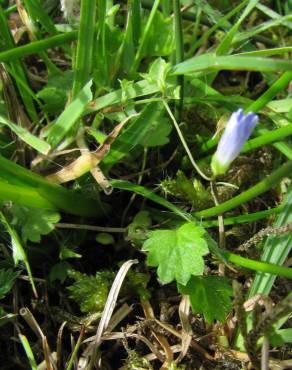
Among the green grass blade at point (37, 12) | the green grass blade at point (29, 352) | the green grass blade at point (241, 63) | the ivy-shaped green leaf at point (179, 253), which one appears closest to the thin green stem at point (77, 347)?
the green grass blade at point (29, 352)

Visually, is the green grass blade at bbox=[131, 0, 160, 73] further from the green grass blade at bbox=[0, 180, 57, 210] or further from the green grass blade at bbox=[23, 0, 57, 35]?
the green grass blade at bbox=[0, 180, 57, 210]

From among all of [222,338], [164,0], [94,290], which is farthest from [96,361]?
[164,0]

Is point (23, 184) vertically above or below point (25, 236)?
above

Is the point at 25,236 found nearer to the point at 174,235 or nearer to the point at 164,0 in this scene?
the point at 174,235

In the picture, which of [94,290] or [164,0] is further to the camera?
[164,0]

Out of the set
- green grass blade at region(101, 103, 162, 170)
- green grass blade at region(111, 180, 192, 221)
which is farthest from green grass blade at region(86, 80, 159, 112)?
green grass blade at region(111, 180, 192, 221)

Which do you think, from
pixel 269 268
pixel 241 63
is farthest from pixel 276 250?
pixel 241 63

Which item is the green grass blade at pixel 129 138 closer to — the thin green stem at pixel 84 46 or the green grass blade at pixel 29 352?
the thin green stem at pixel 84 46
